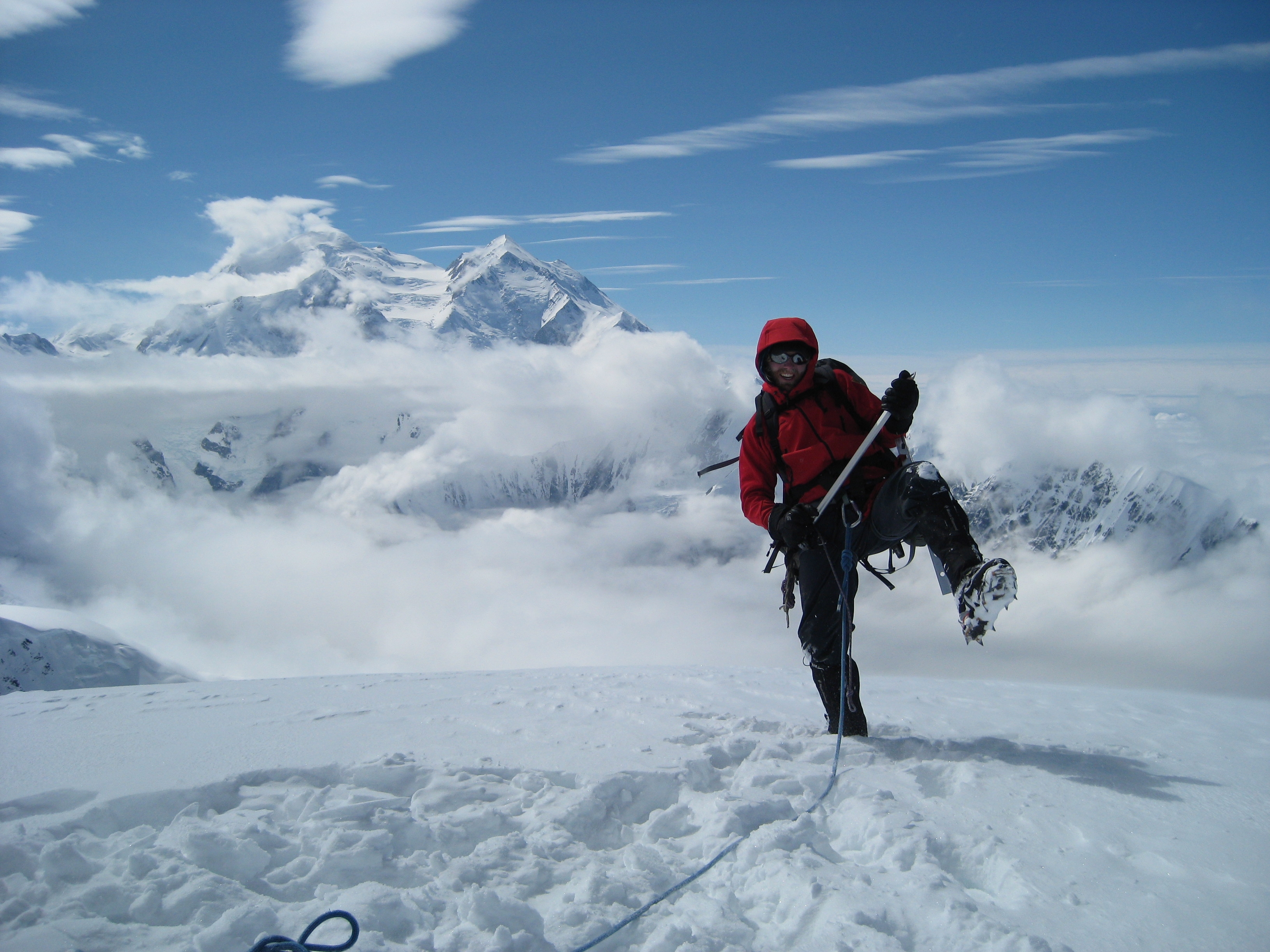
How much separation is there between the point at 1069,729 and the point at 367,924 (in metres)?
4.66

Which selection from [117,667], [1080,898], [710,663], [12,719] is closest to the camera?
[1080,898]

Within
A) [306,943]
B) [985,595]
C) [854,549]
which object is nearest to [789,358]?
[854,549]

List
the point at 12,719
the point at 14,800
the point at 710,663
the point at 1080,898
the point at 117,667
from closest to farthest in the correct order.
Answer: the point at 1080,898 → the point at 14,800 → the point at 12,719 → the point at 710,663 → the point at 117,667

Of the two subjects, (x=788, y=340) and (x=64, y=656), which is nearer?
(x=788, y=340)

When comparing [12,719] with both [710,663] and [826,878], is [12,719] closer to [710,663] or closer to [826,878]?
[826,878]

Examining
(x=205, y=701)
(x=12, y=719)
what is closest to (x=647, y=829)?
(x=205, y=701)

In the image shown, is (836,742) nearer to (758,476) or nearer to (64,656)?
(758,476)

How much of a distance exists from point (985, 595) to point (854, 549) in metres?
1.00

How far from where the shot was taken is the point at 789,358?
467cm

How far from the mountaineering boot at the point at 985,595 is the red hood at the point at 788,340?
1635mm

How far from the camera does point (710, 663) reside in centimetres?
808

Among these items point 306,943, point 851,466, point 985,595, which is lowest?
point 306,943

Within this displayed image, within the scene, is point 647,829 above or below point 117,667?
above

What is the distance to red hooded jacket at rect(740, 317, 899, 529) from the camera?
15.1 feet
